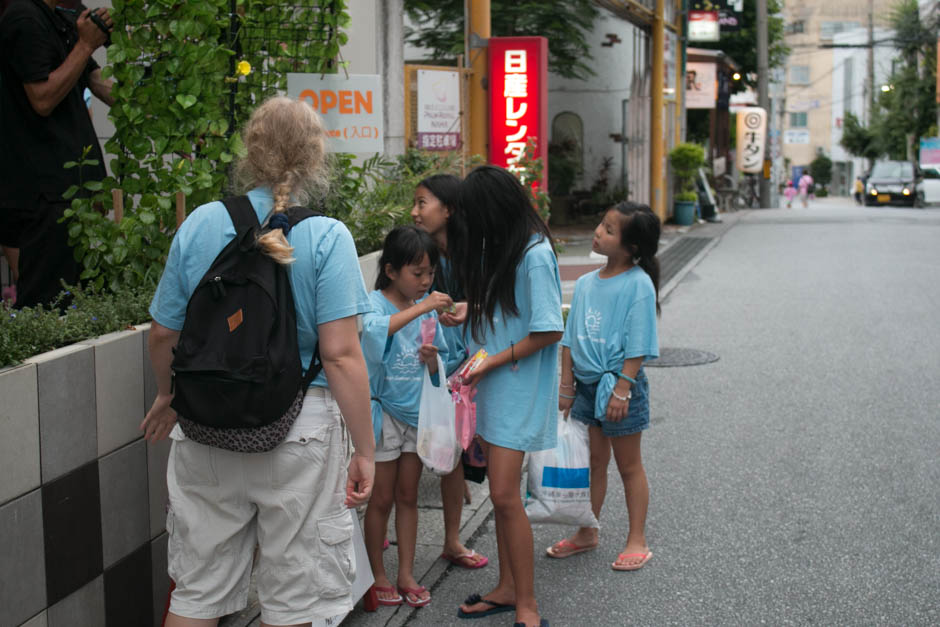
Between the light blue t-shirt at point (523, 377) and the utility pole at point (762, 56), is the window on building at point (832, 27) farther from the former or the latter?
the light blue t-shirt at point (523, 377)

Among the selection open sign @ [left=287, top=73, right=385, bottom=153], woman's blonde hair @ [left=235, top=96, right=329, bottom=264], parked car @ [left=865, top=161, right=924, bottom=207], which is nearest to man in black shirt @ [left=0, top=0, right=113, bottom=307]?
open sign @ [left=287, top=73, right=385, bottom=153]

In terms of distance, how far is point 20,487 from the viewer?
3.05 m

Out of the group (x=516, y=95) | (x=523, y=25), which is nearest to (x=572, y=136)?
(x=523, y=25)

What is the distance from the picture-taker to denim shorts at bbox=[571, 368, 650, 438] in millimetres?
4703

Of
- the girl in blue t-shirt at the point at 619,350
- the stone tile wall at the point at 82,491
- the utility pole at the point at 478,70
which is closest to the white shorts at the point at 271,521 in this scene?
the stone tile wall at the point at 82,491

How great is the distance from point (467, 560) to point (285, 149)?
2401 mm

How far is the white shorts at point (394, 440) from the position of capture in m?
4.29

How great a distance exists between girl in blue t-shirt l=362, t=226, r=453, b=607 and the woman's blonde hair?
1248 millimetres

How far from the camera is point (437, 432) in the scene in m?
4.10

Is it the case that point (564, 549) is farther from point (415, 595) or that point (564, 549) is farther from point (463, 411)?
point (463, 411)

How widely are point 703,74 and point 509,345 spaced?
96.1 feet

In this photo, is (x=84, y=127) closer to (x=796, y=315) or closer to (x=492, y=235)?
(x=492, y=235)

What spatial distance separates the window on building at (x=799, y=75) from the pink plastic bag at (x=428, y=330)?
8345 cm

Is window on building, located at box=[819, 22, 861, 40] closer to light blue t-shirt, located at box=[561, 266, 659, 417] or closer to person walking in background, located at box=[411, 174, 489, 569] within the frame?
light blue t-shirt, located at box=[561, 266, 659, 417]
